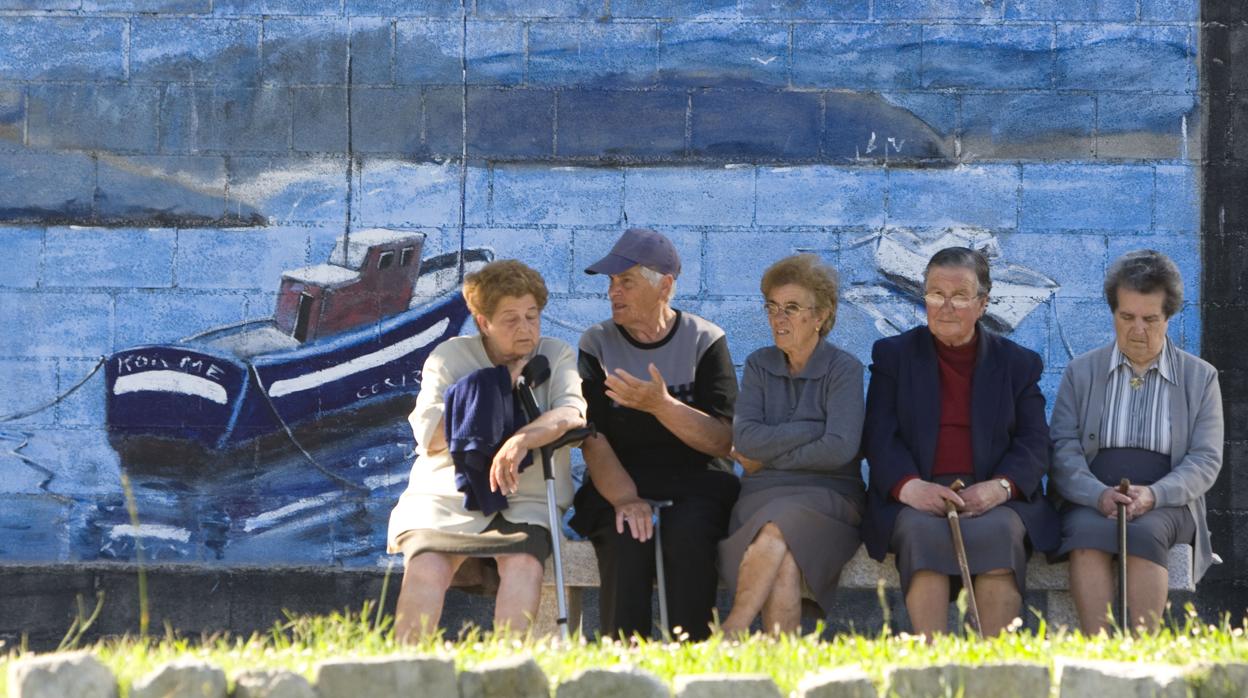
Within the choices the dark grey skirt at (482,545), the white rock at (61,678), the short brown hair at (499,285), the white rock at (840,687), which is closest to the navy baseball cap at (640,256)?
the short brown hair at (499,285)

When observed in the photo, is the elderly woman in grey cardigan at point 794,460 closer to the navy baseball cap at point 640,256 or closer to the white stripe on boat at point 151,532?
the navy baseball cap at point 640,256

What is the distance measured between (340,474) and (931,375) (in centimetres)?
229

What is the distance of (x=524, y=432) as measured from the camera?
16.9ft

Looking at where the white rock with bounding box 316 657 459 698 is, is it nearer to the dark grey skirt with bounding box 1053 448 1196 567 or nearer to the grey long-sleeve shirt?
the grey long-sleeve shirt

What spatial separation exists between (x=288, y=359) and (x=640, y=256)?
1.63 m

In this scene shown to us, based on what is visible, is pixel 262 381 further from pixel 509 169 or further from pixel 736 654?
pixel 736 654

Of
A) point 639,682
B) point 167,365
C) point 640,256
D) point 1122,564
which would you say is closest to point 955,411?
point 1122,564

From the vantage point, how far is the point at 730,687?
349cm

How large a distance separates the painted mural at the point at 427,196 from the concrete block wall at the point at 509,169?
0.03ft

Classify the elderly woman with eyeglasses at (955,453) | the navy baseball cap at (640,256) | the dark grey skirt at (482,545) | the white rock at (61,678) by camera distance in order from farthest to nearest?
the navy baseball cap at (640,256), the dark grey skirt at (482,545), the elderly woman with eyeglasses at (955,453), the white rock at (61,678)

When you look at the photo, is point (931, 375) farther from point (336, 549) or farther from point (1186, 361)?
point (336, 549)

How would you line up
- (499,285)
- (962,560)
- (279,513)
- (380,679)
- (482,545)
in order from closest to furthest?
1. (380,679)
2. (962,560)
3. (482,545)
4. (499,285)
5. (279,513)

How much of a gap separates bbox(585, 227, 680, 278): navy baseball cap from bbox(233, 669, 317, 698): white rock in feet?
7.30

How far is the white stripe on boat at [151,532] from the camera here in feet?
21.5
